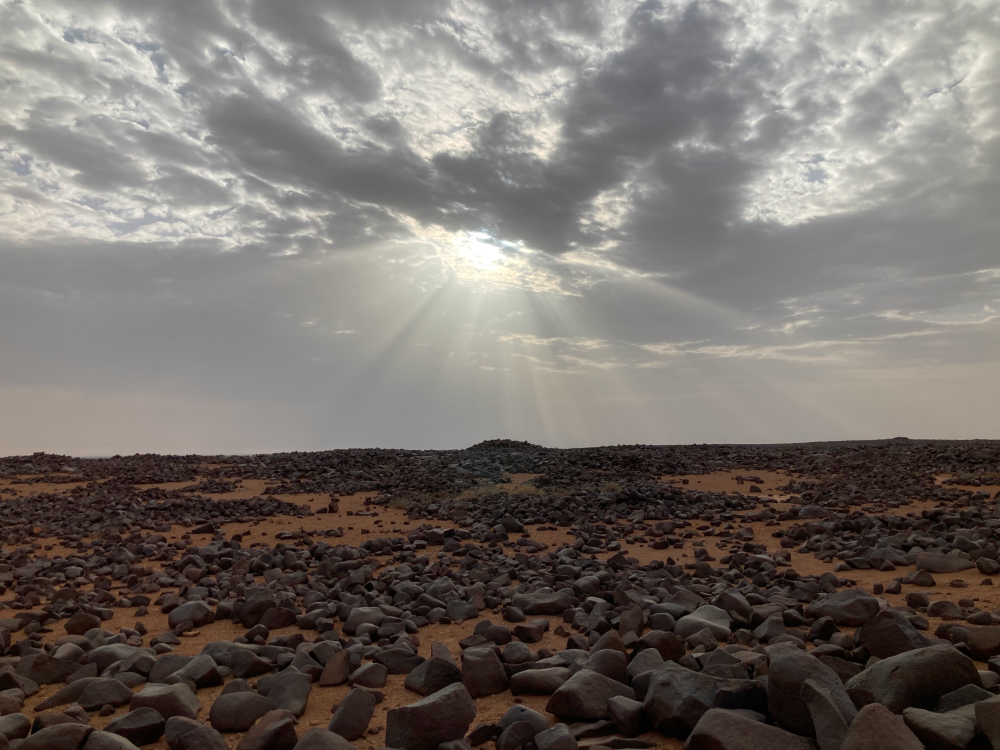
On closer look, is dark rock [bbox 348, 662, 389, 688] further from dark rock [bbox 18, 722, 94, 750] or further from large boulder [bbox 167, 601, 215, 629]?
large boulder [bbox 167, 601, 215, 629]

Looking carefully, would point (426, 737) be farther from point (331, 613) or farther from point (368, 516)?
point (368, 516)

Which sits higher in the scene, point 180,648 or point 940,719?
point 940,719

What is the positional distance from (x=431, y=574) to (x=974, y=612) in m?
6.40

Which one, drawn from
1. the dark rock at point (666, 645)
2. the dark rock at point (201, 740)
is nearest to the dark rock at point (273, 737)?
the dark rock at point (201, 740)

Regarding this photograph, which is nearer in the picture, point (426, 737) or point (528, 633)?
point (426, 737)

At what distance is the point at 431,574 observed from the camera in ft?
28.8

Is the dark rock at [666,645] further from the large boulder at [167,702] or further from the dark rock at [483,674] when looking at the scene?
the large boulder at [167,702]

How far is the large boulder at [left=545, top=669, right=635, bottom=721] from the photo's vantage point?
164 inches

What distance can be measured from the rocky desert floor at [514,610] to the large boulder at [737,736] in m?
0.01

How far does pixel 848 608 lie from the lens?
6.01 meters

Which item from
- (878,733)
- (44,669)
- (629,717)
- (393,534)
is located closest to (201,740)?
(44,669)

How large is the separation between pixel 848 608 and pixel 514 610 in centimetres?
340

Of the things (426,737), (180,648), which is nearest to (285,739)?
(426,737)

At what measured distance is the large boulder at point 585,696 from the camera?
416cm
